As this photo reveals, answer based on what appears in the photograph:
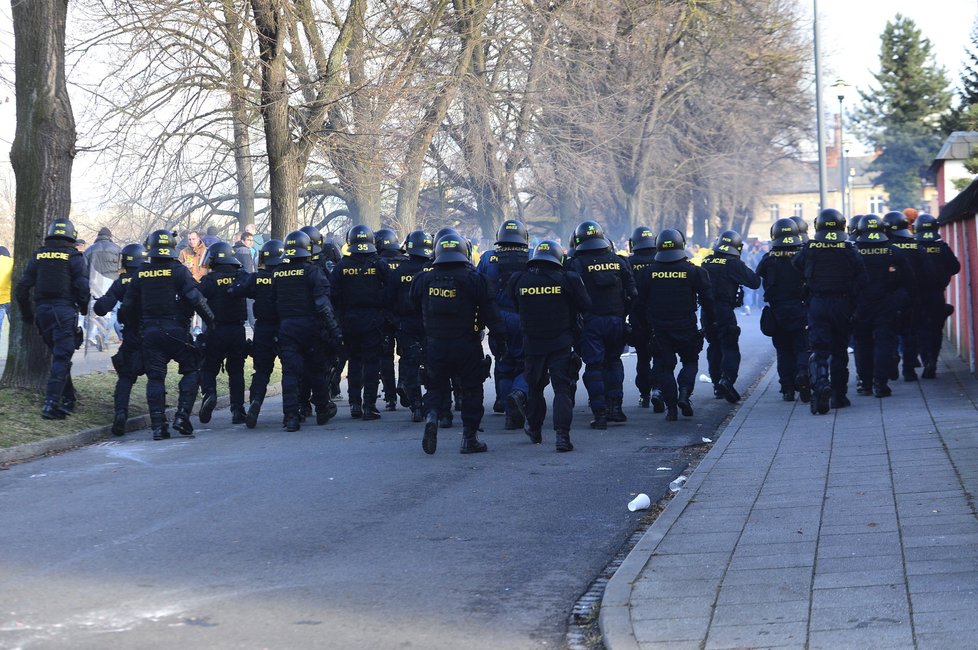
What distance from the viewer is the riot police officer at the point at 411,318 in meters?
13.2

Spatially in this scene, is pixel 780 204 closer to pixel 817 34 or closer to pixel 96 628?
pixel 817 34

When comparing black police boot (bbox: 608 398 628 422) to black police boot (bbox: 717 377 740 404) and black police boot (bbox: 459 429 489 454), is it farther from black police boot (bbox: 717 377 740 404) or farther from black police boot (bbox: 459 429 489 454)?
black police boot (bbox: 459 429 489 454)

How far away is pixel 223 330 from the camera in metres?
13.6

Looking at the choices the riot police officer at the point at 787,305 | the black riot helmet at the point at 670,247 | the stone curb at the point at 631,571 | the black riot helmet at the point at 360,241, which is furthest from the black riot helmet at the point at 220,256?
the stone curb at the point at 631,571

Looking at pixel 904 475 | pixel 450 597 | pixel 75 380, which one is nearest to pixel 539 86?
pixel 75 380

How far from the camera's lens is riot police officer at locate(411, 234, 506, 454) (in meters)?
10.8

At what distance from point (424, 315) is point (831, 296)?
4.32m

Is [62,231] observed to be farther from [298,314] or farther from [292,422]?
[292,422]

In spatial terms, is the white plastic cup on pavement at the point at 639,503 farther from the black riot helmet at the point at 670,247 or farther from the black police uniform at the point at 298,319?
the black police uniform at the point at 298,319

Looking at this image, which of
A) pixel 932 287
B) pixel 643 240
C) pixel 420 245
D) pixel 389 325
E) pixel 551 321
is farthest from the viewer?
pixel 932 287

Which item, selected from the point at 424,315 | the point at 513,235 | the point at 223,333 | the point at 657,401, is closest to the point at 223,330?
the point at 223,333

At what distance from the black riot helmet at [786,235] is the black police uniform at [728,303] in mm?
487

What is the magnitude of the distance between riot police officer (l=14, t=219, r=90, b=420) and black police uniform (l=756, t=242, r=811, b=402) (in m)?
7.16

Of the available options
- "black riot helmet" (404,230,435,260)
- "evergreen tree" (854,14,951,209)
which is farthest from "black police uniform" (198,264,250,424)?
"evergreen tree" (854,14,951,209)
